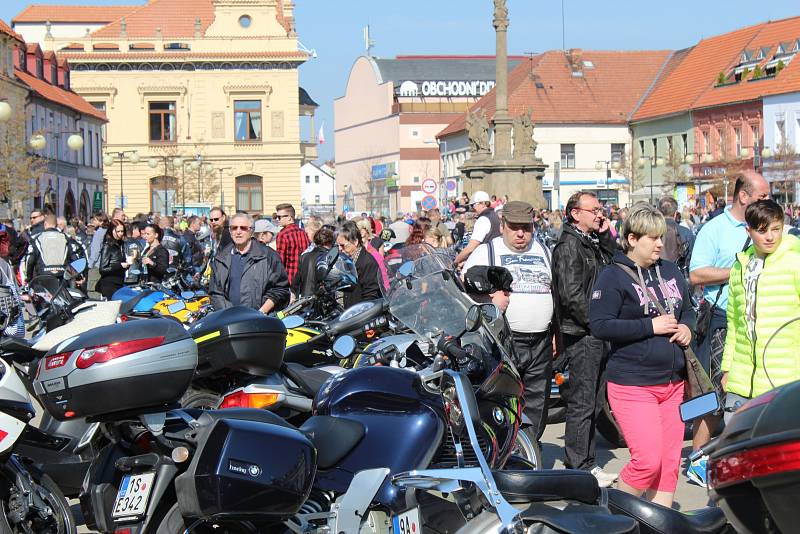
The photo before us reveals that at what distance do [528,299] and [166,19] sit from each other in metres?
75.2

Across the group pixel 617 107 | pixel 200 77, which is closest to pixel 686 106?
pixel 617 107

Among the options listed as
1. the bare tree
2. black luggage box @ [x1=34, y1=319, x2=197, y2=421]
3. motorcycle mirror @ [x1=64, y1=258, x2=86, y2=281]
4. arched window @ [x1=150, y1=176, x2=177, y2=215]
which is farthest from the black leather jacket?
arched window @ [x1=150, y1=176, x2=177, y2=215]

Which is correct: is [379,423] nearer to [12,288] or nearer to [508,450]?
[508,450]

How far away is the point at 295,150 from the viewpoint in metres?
75.6

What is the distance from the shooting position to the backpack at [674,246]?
1236cm

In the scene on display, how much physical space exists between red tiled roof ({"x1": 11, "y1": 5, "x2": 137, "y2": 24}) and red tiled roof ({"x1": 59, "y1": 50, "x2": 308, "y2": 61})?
26168mm

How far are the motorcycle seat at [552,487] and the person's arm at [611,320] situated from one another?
7.91 ft

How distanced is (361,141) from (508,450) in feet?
399

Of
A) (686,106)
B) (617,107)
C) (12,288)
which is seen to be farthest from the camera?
(617,107)

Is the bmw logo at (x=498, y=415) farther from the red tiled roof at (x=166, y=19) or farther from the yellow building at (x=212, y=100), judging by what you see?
the red tiled roof at (x=166, y=19)

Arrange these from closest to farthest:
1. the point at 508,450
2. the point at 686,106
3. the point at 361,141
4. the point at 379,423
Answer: the point at 379,423, the point at 508,450, the point at 686,106, the point at 361,141

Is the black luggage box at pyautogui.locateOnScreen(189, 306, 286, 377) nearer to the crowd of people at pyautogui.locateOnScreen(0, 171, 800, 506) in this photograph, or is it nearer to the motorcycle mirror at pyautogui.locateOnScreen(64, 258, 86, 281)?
the crowd of people at pyautogui.locateOnScreen(0, 171, 800, 506)

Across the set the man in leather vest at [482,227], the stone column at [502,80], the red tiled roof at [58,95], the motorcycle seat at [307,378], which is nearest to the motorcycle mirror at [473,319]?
the motorcycle seat at [307,378]

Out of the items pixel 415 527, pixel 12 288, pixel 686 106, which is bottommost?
pixel 415 527
